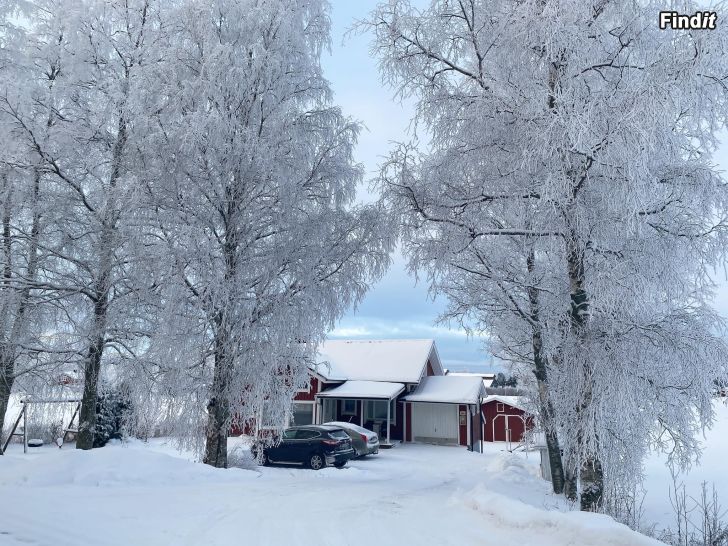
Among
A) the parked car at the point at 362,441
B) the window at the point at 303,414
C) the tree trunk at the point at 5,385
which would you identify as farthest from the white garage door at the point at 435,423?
the tree trunk at the point at 5,385

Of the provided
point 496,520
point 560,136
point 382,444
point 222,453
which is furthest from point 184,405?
point 382,444

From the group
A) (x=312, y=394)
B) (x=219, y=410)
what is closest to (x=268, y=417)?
(x=219, y=410)

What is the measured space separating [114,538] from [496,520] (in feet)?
15.7

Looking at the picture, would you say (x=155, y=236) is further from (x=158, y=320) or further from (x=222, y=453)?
(x=222, y=453)

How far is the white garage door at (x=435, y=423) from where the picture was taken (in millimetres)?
27422

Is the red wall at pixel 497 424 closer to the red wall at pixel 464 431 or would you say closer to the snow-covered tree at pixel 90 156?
the red wall at pixel 464 431

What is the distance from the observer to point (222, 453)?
11641 mm

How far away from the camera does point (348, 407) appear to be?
28609mm

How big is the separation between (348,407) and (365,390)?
2709 mm

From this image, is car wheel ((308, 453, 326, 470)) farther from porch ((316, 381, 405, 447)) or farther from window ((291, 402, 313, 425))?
window ((291, 402, 313, 425))

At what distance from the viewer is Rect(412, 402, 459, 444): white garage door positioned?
2742cm

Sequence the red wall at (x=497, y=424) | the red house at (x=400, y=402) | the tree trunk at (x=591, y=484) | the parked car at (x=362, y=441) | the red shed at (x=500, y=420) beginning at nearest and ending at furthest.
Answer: the tree trunk at (x=591, y=484) → the parked car at (x=362, y=441) → the red house at (x=400, y=402) → the red shed at (x=500, y=420) → the red wall at (x=497, y=424)

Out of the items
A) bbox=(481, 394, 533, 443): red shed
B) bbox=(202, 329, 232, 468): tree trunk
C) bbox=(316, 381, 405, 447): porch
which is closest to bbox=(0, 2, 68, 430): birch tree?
bbox=(202, 329, 232, 468): tree trunk

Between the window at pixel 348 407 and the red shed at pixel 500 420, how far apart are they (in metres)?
7.78
